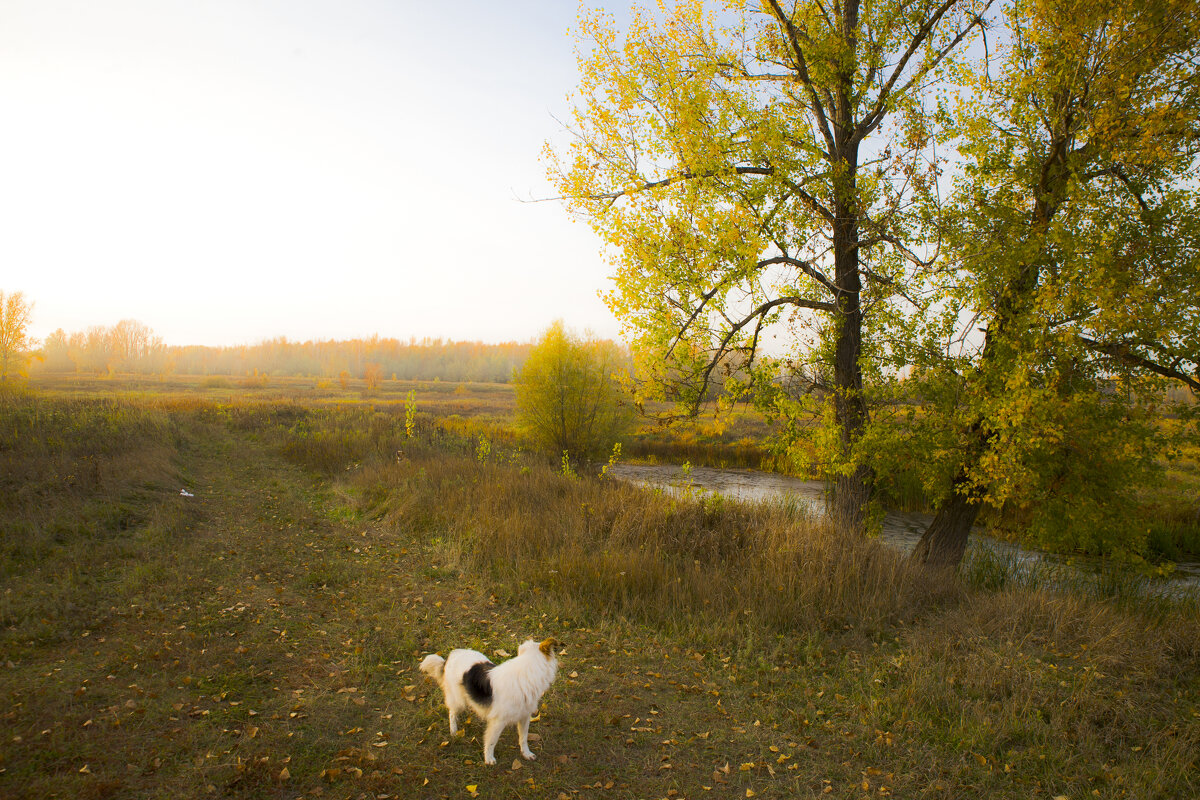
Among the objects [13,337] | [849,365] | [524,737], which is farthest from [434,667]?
[13,337]

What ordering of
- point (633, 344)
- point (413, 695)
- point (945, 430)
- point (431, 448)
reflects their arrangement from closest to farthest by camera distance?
1. point (413, 695)
2. point (945, 430)
3. point (633, 344)
4. point (431, 448)

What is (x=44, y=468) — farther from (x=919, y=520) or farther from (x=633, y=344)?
(x=919, y=520)

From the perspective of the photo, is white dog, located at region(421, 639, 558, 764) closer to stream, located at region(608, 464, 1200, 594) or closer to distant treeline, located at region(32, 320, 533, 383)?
stream, located at region(608, 464, 1200, 594)

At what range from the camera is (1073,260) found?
8.25 metres

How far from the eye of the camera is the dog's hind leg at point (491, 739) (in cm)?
421

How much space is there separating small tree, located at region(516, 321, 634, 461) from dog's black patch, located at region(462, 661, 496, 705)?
1656 cm

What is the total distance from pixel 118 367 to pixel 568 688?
80.9 metres

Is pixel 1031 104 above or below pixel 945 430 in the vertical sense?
above

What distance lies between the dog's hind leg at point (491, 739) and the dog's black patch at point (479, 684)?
164mm

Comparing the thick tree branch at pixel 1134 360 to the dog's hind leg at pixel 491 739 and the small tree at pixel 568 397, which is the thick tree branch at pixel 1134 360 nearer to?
the dog's hind leg at pixel 491 739

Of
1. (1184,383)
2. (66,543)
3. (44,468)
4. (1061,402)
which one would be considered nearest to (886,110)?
(1061,402)

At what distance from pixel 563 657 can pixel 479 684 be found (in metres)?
2.06

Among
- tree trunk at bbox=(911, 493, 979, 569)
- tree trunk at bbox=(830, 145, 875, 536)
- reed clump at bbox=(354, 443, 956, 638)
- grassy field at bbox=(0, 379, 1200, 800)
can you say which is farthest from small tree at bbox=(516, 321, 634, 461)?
tree trunk at bbox=(911, 493, 979, 569)

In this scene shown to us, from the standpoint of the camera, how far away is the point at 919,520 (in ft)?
55.7
